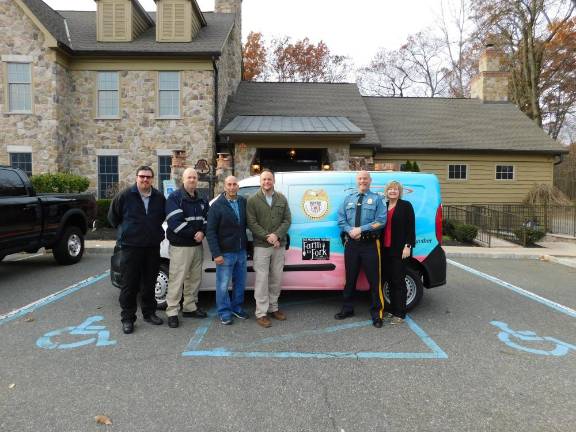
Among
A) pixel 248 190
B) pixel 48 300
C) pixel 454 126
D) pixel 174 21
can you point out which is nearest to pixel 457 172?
pixel 454 126

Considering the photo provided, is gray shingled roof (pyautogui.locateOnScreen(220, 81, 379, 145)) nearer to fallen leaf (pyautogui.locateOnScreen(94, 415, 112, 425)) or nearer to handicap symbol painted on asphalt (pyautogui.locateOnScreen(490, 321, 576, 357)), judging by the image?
handicap symbol painted on asphalt (pyautogui.locateOnScreen(490, 321, 576, 357))

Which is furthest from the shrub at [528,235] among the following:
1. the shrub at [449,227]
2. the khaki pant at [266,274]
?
the khaki pant at [266,274]

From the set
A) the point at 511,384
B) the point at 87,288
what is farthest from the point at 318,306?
the point at 87,288

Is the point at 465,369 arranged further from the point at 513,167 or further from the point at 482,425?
the point at 513,167

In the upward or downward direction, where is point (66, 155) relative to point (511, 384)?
upward

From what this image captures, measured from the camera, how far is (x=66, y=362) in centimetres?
383

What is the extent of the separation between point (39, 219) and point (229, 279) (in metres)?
4.81

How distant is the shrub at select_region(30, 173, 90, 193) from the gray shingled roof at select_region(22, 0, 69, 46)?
550 cm

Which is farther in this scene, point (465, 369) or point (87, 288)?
point (87, 288)

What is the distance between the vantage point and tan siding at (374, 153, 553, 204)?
18953 millimetres

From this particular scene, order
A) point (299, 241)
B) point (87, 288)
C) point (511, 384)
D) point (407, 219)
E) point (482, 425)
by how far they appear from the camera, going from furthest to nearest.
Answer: point (87, 288), point (299, 241), point (407, 219), point (511, 384), point (482, 425)

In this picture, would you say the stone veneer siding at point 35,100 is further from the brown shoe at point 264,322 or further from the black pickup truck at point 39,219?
the brown shoe at point 264,322

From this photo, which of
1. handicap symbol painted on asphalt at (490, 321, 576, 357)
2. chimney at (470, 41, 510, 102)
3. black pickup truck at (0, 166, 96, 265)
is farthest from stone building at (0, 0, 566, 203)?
handicap symbol painted on asphalt at (490, 321, 576, 357)

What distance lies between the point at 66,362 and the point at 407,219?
3.95 metres
